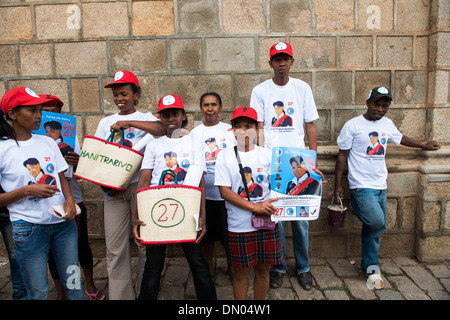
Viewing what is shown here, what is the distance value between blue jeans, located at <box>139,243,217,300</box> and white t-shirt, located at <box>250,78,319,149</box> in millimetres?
1412

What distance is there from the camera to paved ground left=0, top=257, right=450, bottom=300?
316cm

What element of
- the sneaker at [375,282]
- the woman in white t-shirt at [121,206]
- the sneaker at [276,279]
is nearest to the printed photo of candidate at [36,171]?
the woman in white t-shirt at [121,206]

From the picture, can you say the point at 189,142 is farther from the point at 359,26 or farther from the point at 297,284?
the point at 359,26

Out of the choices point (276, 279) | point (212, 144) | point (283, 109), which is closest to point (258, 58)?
point (283, 109)

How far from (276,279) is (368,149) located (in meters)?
1.78

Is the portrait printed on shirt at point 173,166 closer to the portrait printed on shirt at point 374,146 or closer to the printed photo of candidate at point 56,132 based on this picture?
the printed photo of candidate at point 56,132

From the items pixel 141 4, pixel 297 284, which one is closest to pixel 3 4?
pixel 141 4

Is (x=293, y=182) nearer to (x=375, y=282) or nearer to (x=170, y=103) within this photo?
(x=170, y=103)

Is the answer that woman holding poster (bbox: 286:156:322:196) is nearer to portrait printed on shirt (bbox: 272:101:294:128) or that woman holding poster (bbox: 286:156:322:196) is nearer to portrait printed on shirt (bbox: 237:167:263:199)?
portrait printed on shirt (bbox: 237:167:263:199)

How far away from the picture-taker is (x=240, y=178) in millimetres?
2486

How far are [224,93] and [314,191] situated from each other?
2.04 meters

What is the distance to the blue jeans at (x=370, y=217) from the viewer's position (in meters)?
3.30
